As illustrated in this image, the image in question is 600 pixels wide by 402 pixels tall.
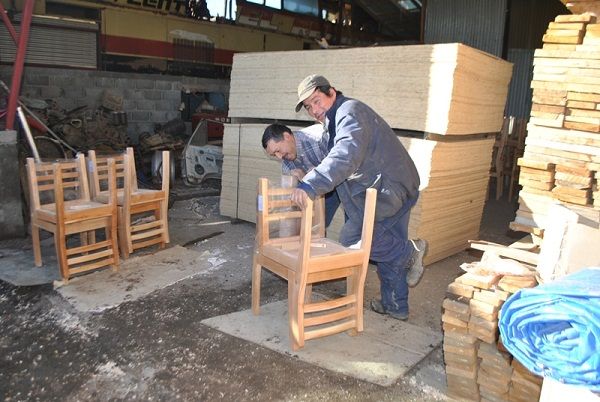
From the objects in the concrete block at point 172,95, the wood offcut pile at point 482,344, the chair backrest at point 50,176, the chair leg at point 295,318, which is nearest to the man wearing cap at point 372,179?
the chair leg at point 295,318

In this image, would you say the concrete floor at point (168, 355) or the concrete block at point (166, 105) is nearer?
the concrete floor at point (168, 355)

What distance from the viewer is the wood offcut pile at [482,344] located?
2664 millimetres

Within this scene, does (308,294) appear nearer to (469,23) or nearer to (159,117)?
(159,117)

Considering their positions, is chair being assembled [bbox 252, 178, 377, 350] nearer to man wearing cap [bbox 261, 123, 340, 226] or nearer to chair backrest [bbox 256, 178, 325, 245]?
chair backrest [bbox 256, 178, 325, 245]

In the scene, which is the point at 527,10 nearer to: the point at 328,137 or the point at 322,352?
the point at 328,137

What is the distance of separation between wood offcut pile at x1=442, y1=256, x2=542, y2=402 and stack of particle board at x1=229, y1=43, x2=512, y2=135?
84.5 inches

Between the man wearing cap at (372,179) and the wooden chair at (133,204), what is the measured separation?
2128 millimetres

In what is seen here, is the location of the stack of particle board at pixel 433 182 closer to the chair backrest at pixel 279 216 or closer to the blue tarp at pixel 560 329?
the chair backrest at pixel 279 216

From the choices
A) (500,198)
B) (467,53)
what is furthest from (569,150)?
(500,198)

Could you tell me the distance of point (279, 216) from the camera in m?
3.62

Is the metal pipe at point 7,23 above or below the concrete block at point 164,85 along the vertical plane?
above

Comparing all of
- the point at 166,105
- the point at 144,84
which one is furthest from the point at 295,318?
the point at 166,105

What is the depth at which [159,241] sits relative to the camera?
5453mm

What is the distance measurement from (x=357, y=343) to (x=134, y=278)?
216 cm
